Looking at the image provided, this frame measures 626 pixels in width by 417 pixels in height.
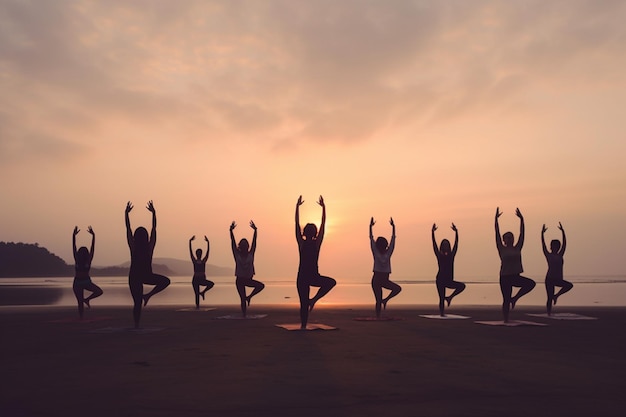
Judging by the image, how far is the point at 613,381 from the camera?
26.1ft

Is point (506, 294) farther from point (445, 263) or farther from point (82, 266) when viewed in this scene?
point (82, 266)

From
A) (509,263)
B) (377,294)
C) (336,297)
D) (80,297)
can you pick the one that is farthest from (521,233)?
(336,297)

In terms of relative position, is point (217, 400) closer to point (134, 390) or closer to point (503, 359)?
point (134, 390)

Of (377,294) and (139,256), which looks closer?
(139,256)

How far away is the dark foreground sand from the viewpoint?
6305mm

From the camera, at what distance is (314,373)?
8.35m

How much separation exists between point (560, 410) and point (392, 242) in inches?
530

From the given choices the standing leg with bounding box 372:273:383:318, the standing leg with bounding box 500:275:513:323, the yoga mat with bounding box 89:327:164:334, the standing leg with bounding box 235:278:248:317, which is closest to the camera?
the yoga mat with bounding box 89:327:164:334

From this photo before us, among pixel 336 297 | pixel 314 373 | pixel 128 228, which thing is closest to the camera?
pixel 314 373

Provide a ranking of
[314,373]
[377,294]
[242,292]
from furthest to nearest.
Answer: [242,292]
[377,294]
[314,373]

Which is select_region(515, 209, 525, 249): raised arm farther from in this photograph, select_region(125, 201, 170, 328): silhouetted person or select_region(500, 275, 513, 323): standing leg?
select_region(125, 201, 170, 328): silhouetted person

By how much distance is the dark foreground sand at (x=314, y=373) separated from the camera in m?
6.30

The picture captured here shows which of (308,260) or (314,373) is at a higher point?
(308,260)

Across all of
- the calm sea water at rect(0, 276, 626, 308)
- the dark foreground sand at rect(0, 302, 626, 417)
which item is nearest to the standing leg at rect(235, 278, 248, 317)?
the dark foreground sand at rect(0, 302, 626, 417)
